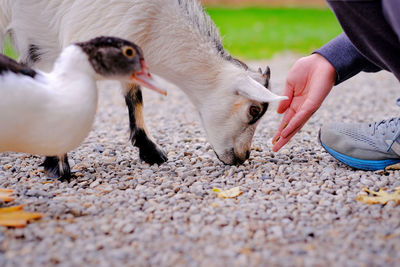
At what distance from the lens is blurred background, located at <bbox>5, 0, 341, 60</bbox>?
10.8m

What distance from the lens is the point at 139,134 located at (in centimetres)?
337

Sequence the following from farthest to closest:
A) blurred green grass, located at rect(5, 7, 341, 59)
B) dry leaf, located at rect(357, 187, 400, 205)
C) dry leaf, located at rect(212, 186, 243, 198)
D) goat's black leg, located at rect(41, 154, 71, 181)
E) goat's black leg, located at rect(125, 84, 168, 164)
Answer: blurred green grass, located at rect(5, 7, 341, 59), goat's black leg, located at rect(125, 84, 168, 164), goat's black leg, located at rect(41, 154, 71, 181), dry leaf, located at rect(212, 186, 243, 198), dry leaf, located at rect(357, 187, 400, 205)

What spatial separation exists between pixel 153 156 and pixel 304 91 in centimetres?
111

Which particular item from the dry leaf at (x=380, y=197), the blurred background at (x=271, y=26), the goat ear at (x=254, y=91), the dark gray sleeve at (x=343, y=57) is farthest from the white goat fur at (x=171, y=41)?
the blurred background at (x=271, y=26)

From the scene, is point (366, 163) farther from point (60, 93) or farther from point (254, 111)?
point (60, 93)

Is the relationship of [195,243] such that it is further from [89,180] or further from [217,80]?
[217,80]

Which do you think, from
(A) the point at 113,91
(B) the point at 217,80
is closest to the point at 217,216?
(B) the point at 217,80

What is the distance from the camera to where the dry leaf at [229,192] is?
248 cm

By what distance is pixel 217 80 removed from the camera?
304cm

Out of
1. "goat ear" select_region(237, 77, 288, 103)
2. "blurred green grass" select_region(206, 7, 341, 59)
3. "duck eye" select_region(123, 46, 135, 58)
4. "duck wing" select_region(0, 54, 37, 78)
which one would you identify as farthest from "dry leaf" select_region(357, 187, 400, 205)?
"blurred green grass" select_region(206, 7, 341, 59)

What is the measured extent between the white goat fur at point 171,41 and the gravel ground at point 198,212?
32cm

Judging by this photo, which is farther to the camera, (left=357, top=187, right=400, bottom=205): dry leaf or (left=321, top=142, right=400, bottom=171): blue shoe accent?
(left=321, top=142, right=400, bottom=171): blue shoe accent

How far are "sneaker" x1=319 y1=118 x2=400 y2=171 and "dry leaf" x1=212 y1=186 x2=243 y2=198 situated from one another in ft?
2.73

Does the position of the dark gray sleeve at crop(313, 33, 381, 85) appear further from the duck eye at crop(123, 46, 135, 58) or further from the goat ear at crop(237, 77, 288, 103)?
the duck eye at crop(123, 46, 135, 58)
